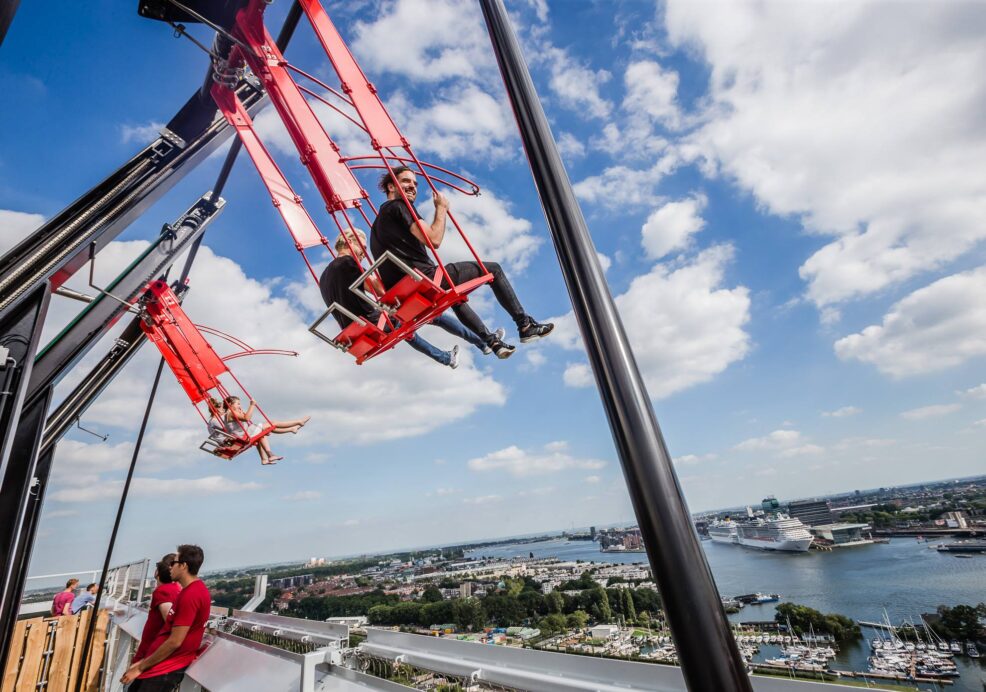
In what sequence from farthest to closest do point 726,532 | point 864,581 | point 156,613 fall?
point 726,532
point 864,581
point 156,613

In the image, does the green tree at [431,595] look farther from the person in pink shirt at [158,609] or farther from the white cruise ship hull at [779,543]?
the white cruise ship hull at [779,543]

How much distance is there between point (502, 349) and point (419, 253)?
101 cm

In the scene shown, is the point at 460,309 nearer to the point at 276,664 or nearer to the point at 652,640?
the point at 652,640

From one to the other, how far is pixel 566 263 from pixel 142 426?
850cm

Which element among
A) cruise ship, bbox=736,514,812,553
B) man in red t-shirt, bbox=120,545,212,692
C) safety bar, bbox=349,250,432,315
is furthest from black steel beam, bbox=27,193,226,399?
cruise ship, bbox=736,514,812,553

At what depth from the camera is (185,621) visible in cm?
358

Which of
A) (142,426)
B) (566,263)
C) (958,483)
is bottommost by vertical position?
(958,483)

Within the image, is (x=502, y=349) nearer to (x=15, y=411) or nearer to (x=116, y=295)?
(x=15, y=411)

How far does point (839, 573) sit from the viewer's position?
4426mm

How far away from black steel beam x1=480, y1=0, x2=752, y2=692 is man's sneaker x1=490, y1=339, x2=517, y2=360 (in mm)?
2513

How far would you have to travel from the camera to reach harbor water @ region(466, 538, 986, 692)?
2.73 m

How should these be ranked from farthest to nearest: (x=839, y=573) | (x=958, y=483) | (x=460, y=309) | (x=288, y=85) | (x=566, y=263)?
(x=958, y=483)
(x=839, y=573)
(x=460, y=309)
(x=288, y=85)
(x=566, y=263)

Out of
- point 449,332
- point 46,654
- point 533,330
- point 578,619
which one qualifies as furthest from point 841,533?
point 46,654

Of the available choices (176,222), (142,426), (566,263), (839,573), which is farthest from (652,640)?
(142,426)
